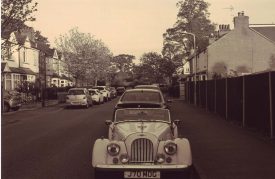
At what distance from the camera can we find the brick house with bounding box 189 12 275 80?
183ft

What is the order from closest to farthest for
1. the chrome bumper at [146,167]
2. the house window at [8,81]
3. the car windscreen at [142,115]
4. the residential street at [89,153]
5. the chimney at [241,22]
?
the chrome bumper at [146,167]
the residential street at [89,153]
the car windscreen at [142,115]
the house window at [8,81]
the chimney at [241,22]

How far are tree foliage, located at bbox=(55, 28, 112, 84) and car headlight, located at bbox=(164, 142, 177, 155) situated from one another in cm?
6680

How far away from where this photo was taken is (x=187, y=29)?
265 ft

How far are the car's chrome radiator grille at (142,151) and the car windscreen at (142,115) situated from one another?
177 cm

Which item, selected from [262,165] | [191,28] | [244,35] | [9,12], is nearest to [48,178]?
[262,165]

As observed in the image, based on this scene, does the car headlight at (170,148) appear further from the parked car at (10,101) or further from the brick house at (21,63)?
the brick house at (21,63)

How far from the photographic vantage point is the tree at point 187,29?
7981 cm

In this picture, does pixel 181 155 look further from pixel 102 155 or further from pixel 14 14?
pixel 14 14

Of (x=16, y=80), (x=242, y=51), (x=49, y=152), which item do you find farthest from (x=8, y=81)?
(x=49, y=152)

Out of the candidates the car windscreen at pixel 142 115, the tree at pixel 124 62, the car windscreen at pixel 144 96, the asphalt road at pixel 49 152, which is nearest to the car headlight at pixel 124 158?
the asphalt road at pixel 49 152

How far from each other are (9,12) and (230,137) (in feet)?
69.1

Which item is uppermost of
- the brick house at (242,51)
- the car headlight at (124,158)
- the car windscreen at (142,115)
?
the brick house at (242,51)

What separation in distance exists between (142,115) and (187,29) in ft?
235

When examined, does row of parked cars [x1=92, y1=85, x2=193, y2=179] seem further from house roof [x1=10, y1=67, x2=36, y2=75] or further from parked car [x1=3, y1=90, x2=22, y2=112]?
house roof [x1=10, y1=67, x2=36, y2=75]
